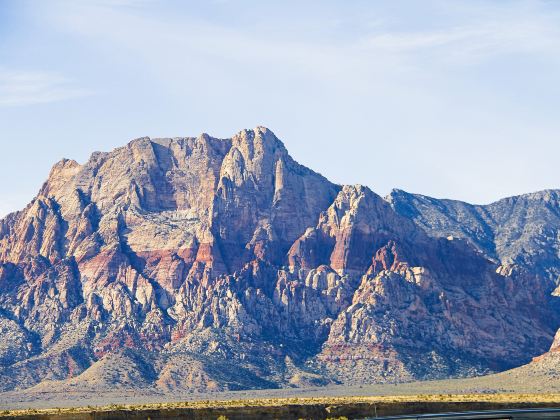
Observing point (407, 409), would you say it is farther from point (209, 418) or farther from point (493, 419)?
point (493, 419)

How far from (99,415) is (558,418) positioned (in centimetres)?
7471

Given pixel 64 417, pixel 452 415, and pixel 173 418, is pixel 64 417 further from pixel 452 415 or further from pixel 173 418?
pixel 452 415

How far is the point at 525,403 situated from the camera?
412 ft

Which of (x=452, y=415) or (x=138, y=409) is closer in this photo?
(x=452, y=415)

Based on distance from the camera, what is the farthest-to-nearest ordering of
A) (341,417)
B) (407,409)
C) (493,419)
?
1. (407,409)
2. (341,417)
3. (493,419)

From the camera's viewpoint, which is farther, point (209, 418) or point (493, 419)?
point (209, 418)

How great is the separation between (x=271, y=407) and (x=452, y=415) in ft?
234

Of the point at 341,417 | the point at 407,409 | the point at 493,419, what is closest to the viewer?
the point at 493,419

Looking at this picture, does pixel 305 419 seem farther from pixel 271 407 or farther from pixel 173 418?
pixel 173 418

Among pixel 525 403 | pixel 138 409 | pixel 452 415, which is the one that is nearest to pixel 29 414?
pixel 138 409

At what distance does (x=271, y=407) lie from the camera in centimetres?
12244

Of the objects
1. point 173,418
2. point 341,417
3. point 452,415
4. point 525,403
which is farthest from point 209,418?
point 452,415

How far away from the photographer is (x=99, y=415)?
12044 cm

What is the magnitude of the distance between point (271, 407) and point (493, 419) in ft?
237
